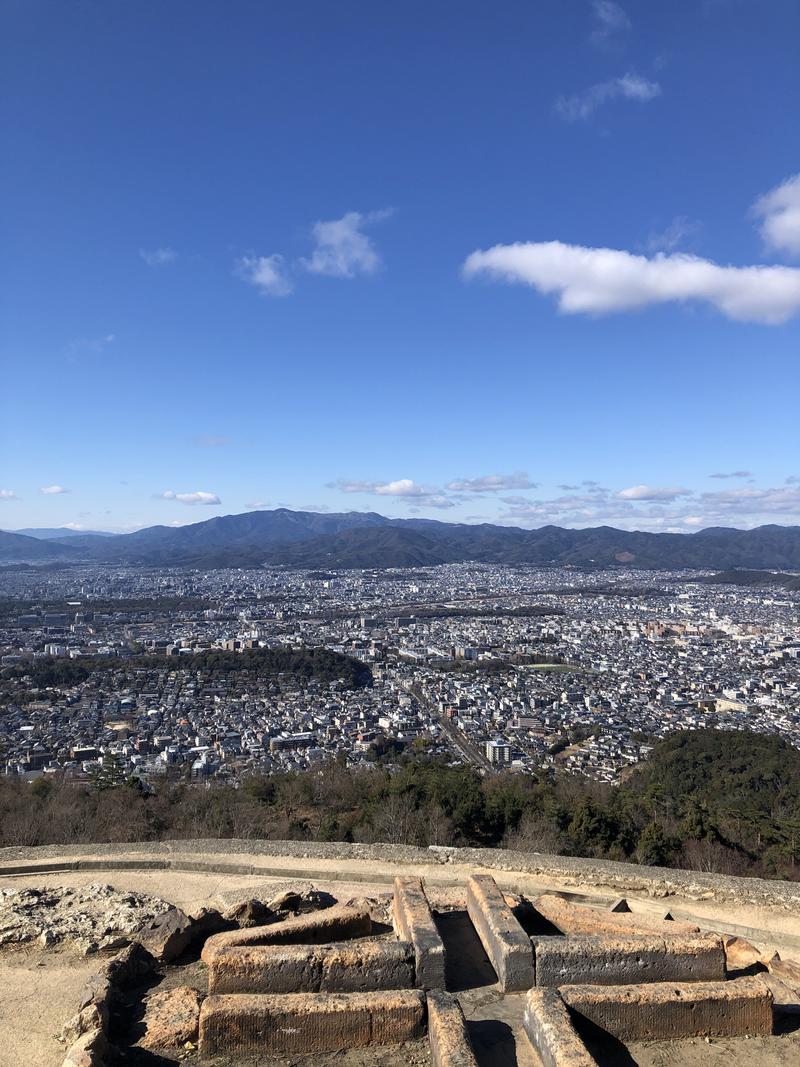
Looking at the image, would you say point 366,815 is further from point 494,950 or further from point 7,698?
point 7,698

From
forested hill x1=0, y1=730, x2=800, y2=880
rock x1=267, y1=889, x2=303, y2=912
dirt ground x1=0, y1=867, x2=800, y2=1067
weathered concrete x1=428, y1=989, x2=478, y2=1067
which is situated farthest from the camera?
forested hill x1=0, y1=730, x2=800, y2=880

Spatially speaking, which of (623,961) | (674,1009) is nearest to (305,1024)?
(623,961)

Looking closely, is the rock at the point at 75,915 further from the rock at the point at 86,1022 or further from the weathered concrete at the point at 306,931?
the rock at the point at 86,1022

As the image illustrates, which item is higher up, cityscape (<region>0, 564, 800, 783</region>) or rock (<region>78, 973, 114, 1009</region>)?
rock (<region>78, 973, 114, 1009</region>)

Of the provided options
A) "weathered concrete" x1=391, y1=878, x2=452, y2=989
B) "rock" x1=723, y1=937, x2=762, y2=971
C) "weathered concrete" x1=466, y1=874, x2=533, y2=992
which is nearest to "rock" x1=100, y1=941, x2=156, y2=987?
"weathered concrete" x1=391, y1=878, x2=452, y2=989

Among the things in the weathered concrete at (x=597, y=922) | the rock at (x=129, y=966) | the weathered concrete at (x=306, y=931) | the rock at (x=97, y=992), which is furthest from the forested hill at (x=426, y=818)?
the rock at (x=97, y=992)

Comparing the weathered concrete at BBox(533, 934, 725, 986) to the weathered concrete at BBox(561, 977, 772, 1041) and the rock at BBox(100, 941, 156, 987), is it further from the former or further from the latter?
the rock at BBox(100, 941, 156, 987)
